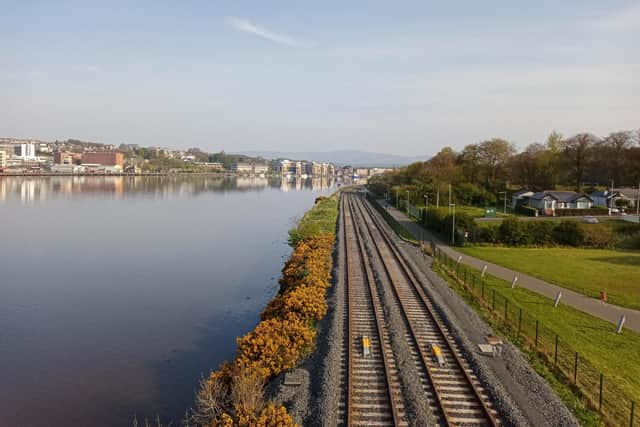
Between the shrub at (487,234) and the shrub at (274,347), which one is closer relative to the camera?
the shrub at (274,347)

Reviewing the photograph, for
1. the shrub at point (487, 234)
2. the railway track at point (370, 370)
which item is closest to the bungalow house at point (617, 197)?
the shrub at point (487, 234)

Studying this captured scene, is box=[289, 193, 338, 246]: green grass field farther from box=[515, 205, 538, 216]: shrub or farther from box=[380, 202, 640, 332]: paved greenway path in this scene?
box=[515, 205, 538, 216]: shrub

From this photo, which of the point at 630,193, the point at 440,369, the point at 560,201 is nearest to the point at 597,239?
the point at 560,201

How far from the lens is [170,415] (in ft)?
45.6

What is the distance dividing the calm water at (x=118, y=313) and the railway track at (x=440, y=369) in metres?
6.84

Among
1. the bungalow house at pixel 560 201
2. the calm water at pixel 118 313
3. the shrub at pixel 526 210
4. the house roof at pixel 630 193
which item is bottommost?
the calm water at pixel 118 313

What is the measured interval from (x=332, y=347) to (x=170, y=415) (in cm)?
492

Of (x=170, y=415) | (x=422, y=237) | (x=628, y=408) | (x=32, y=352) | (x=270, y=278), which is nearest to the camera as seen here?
(x=628, y=408)

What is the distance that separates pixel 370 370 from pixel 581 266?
22051 millimetres

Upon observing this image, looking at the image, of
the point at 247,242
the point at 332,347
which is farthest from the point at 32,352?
the point at 247,242

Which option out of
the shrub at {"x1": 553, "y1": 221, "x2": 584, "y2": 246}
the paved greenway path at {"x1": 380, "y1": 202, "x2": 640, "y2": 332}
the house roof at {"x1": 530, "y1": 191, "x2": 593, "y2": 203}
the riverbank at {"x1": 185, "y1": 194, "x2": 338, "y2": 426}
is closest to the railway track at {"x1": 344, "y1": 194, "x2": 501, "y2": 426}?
the riverbank at {"x1": 185, "y1": 194, "x2": 338, "y2": 426}

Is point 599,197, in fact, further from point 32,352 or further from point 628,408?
point 32,352

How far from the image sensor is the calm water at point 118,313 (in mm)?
15055

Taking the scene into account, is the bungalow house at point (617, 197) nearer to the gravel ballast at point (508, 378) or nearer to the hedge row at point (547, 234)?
the hedge row at point (547, 234)
